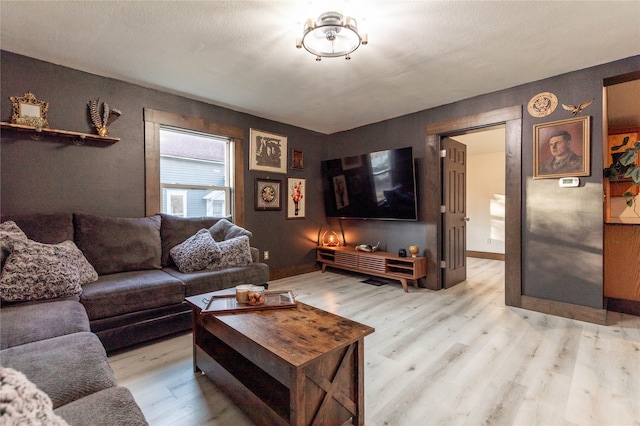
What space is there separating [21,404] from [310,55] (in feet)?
8.71

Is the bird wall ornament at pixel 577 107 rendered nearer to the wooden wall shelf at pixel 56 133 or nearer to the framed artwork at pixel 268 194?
the framed artwork at pixel 268 194

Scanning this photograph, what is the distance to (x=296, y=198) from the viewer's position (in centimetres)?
Answer: 468

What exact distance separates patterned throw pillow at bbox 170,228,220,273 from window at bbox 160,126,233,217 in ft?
2.58

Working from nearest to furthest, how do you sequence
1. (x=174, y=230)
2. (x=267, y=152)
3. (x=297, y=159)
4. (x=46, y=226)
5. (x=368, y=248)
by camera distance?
(x=46, y=226) → (x=174, y=230) → (x=267, y=152) → (x=368, y=248) → (x=297, y=159)

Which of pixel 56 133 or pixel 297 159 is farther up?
pixel 297 159

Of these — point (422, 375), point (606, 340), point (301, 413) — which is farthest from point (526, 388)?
point (301, 413)

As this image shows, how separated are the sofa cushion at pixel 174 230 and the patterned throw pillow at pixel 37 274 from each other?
2.86 ft

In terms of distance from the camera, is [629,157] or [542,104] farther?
[542,104]

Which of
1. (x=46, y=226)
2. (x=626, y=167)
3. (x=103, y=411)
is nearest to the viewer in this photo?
(x=103, y=411)

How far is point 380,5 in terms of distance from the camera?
1.92 m

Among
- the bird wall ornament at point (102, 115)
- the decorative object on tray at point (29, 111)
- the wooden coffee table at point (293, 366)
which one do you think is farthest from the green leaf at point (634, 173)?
the decorative object on tray at point (29, 111)

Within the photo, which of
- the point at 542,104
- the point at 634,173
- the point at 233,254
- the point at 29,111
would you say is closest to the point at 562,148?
the point at 542,104

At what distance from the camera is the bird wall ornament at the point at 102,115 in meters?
2.80

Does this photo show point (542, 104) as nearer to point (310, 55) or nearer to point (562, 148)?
point (562, 148)
